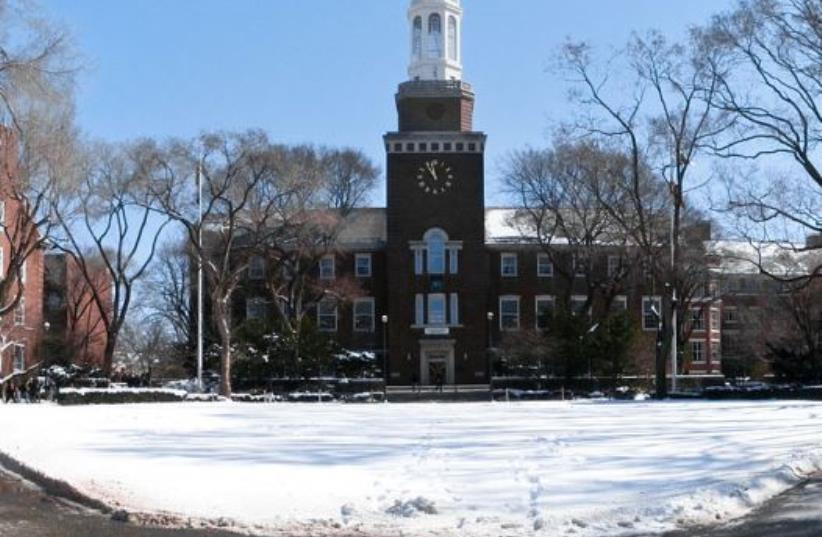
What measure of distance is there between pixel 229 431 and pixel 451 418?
720 cm

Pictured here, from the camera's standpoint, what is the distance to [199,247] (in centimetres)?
5041

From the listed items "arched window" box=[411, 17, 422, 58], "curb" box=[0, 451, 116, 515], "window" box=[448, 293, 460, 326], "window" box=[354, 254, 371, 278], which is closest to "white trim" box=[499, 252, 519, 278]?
"window" box=[448, 293, 460, 326]

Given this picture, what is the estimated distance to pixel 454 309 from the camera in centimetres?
7006

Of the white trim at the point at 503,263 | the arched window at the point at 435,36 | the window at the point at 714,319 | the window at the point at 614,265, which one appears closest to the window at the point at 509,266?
the white trim at the point at 503,263

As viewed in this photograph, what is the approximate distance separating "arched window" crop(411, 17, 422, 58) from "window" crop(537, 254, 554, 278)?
55.6 ft

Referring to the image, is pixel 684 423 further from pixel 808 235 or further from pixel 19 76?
pixel 808 235

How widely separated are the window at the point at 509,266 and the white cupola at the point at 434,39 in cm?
1376

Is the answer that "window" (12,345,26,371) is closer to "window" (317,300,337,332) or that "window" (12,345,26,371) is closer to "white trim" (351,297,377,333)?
"window" (317,300,337,332)

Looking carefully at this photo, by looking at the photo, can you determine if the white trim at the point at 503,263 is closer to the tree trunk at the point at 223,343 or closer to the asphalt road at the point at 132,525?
the tree trunk at the point at 223,343

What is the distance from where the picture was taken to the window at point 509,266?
75.8 meters

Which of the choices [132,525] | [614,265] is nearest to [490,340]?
[614,265]

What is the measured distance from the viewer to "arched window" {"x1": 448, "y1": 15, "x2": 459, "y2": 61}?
69375mm

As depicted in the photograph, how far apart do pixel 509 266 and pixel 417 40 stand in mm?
17383

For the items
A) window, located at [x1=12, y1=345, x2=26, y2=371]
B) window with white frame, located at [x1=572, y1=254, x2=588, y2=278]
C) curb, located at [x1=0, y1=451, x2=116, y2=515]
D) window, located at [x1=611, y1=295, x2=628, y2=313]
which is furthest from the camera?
window, located at [x1=611, y1=295, x2=628, y2=313]
